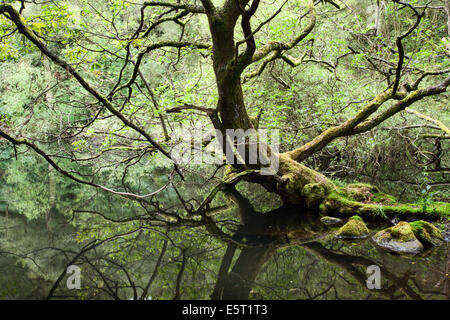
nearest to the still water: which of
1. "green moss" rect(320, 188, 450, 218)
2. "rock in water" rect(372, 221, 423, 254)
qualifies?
"rock in water" rect(372, 221, 423, 254)

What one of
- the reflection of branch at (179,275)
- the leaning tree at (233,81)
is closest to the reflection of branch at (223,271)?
the reflection of branch at (179,275)

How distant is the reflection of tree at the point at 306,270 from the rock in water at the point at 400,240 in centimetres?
63

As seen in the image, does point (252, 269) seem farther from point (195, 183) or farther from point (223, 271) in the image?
point (195, 183)

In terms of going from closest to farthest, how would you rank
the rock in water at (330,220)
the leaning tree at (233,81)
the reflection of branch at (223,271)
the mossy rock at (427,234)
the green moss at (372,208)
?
the reflection of branch at (223,271), the leaning tree at (233,81), the mossy rock at (427,234), the green moss at (372,208), the rock in water at (330,220)

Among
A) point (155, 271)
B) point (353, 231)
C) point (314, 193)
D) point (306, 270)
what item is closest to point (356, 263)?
point (306, 270)

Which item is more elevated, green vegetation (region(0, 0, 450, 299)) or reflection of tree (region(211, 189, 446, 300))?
green vegetation (region(0, 0, 450, 299))

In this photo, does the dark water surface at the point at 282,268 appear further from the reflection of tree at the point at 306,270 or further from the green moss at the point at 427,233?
the green moss at the point at 427,233

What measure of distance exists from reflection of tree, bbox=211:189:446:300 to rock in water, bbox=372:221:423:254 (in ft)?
2.06

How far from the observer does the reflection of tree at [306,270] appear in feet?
12.1

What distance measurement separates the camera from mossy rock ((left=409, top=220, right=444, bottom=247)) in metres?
5.01

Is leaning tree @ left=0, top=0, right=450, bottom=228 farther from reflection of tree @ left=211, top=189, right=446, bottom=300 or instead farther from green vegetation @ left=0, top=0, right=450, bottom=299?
reflection of tree @ left=211, top=189, right=446, bottom=300

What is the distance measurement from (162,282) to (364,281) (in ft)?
8.23

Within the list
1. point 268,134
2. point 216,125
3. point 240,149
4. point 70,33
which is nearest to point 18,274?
point 70,33
